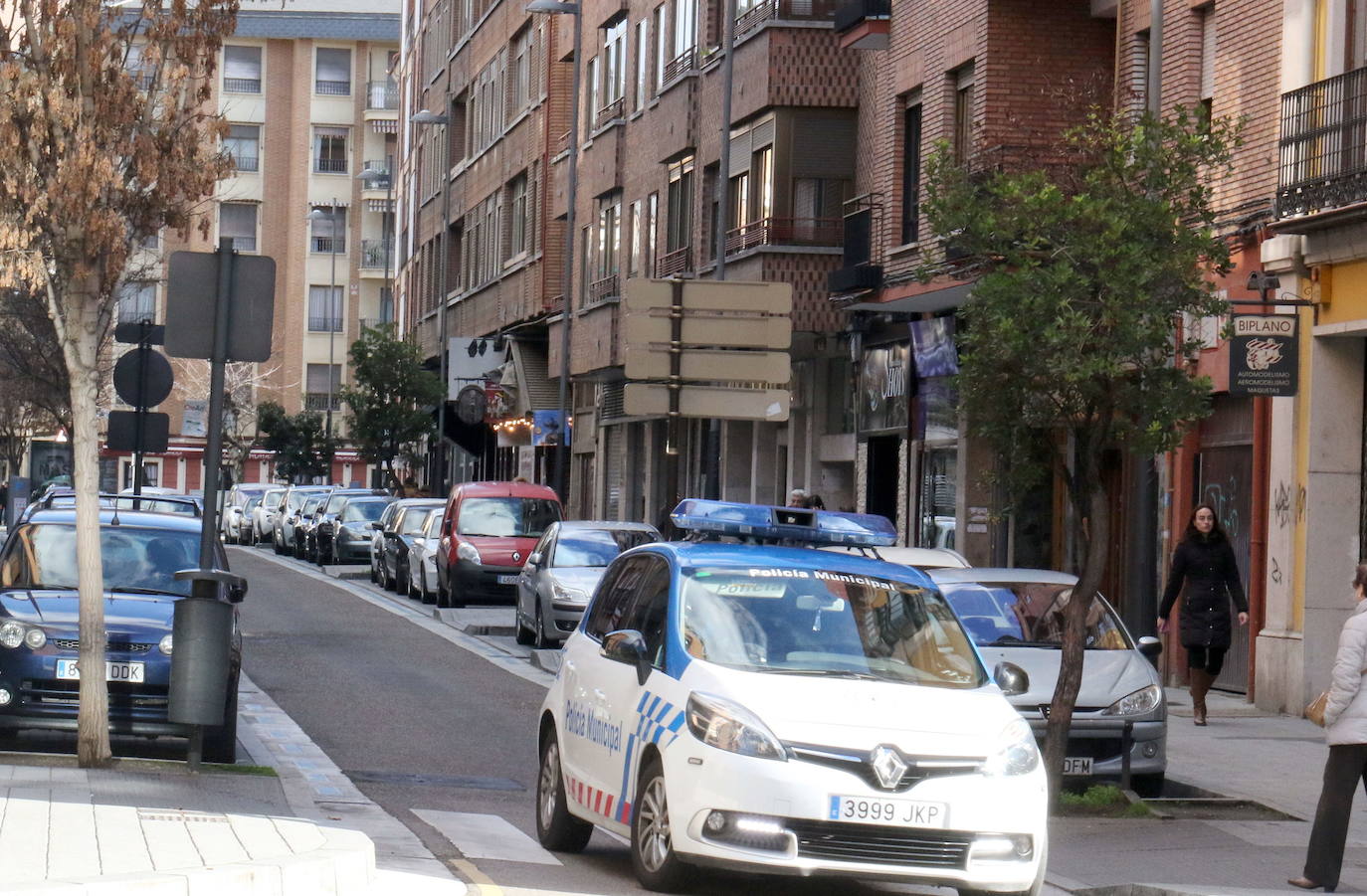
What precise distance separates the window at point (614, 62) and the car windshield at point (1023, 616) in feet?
94.1

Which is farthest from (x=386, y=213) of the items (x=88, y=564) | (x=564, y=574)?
(x=88, y=564)

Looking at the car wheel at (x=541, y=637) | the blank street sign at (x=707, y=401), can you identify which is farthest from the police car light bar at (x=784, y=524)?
the car wheel at (x=541, y=637)

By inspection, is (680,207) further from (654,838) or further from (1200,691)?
(654,838)

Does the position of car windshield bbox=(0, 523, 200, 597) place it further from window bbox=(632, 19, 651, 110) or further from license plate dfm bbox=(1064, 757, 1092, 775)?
window bbox=(632, 19, 651, 110)

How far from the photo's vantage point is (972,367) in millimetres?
14242

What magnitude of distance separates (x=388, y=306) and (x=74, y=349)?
87.1m

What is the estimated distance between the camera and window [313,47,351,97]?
97.8 meters

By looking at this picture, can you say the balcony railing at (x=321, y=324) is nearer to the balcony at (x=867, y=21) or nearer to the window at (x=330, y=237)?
the window at (x=330, y=237)

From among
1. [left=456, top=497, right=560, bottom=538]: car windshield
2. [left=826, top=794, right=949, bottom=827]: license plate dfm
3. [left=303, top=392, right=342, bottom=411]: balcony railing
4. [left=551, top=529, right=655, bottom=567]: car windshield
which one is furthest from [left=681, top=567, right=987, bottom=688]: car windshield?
[left=303, top=392, right=342, bottom=411]: balcony railing

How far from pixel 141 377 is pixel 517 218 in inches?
1457

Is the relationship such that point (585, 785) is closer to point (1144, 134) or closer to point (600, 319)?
point (1144, 134)

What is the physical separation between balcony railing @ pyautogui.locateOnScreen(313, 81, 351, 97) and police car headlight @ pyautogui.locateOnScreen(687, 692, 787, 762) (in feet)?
298

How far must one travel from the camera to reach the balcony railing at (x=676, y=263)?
38.8m

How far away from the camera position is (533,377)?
55.0 metres
